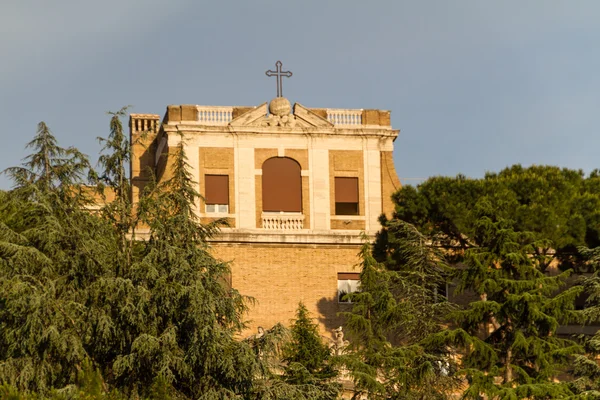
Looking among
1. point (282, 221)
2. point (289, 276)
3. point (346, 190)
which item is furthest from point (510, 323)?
point (346, 190)

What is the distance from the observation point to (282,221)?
51.8 m

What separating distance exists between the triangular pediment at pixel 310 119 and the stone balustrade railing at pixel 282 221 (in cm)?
334

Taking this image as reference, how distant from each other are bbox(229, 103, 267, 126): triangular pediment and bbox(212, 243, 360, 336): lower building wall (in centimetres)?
460

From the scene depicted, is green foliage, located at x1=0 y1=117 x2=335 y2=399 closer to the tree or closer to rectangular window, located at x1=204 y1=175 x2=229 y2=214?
the tree

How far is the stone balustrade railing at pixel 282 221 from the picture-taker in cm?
5172

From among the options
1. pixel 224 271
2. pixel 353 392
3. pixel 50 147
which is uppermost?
pixel 50 147

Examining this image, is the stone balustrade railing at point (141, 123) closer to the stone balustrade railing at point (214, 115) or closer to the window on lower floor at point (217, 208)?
the stone balustrade railing at point (214, 115)

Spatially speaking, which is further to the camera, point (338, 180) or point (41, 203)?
point (338, 180)

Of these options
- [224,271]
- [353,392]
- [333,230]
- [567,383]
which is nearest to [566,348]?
[567,383]

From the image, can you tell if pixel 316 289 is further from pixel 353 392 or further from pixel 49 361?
pixel 49 361

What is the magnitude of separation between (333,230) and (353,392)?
12539 mm

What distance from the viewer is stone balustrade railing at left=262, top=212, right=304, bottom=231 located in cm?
5172

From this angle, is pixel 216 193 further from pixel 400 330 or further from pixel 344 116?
pixel 400 330

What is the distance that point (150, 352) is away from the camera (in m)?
33.0
